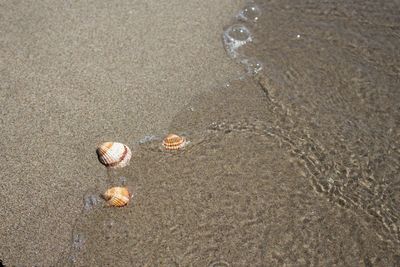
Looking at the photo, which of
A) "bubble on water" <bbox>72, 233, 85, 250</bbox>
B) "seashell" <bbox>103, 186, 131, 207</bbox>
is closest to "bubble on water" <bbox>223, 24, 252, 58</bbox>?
"seashell" <bbox>103, 186, 131, 207</bbox>

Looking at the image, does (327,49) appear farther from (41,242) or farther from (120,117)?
(41,242)

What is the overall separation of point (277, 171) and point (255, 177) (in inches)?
7.7

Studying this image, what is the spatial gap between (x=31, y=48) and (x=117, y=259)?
2304mm

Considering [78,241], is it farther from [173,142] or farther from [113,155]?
[173,142]

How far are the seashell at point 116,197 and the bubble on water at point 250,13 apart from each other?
7.94 ft

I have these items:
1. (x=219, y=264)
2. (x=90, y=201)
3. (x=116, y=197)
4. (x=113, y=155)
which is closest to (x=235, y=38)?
(x=113, y=155)

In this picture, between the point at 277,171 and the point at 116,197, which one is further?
the point at 277,171

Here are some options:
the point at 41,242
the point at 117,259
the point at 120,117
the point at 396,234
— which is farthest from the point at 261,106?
the point at 41,242

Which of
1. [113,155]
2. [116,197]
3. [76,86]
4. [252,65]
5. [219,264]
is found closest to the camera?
[219,264]

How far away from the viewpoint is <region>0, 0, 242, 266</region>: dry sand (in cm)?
311

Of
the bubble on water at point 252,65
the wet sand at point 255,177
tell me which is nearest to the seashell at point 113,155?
the wet sand at point 255,177

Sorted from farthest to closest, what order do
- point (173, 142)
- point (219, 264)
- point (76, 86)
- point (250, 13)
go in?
1. point (250, 13)
2. point (76, 86)
3. point (173, 142)
4. point (219, 264)

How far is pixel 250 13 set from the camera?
15.1 ft

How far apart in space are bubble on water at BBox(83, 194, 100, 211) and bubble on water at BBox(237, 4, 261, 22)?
2527 mm
